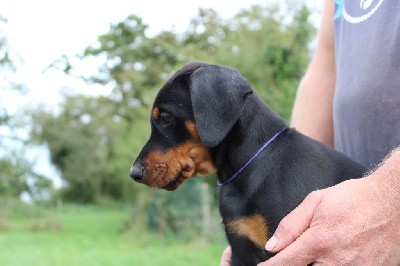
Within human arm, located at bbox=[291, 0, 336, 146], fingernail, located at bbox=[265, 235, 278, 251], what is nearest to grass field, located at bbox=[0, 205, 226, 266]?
human arm, located at bbox=[291, 0, 336, 146]

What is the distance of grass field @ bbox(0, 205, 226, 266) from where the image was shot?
38.5 feet

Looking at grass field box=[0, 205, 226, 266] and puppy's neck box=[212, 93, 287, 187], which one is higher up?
puppy's neck box=[212, 93, 287, 187]

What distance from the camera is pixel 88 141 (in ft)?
90.1

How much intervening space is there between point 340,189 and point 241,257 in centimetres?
53

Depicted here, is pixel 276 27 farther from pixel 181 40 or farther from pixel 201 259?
pixel 181 40

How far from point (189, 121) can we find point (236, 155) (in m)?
0.24

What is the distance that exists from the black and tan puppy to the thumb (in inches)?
6.7

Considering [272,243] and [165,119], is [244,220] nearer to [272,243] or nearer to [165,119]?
[272,243]

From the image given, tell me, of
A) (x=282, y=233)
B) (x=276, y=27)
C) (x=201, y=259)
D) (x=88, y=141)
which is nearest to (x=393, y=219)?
(x=282, y=233)

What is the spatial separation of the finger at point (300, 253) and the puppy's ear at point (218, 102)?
0.52 metres

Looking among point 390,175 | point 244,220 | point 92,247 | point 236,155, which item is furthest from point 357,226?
point 92,247

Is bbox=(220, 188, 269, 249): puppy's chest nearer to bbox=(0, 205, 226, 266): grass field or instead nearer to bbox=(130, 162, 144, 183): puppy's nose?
bbox=(130, 162, 144, 183): puppy's nose

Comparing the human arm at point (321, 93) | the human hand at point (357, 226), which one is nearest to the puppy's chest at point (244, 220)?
the human hand at point (357, 226)

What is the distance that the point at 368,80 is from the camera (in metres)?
1.95
